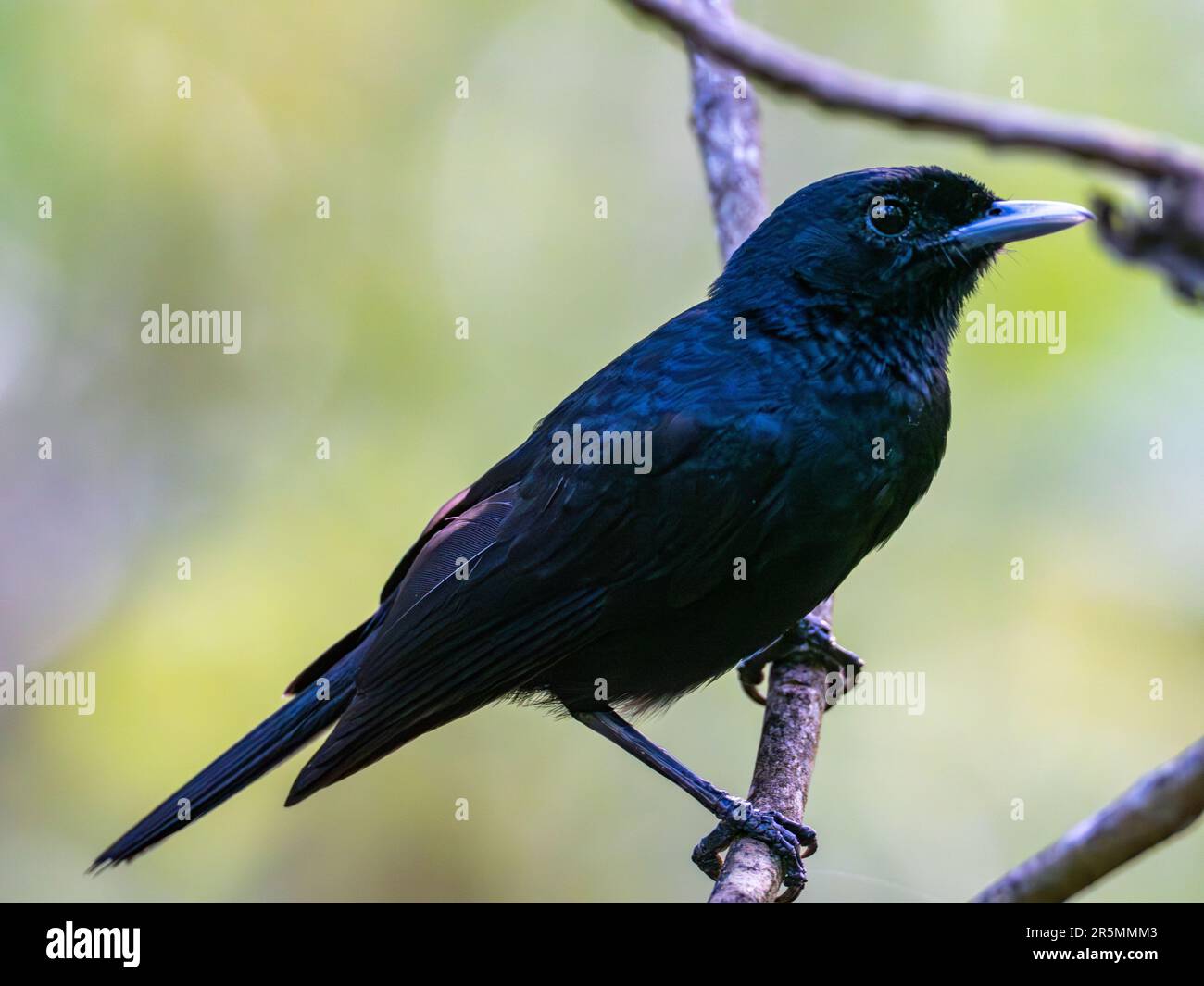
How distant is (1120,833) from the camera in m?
1.49

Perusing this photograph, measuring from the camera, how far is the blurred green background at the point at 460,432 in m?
5.14

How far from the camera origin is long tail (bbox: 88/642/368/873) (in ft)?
11.9

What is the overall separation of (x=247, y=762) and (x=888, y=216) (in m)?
2.33

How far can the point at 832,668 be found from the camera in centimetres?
377

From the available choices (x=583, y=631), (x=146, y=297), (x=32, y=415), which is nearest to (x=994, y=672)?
(x=583, y=631)

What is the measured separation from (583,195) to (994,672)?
322 cm
